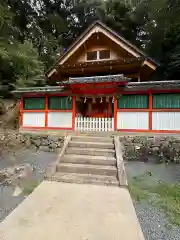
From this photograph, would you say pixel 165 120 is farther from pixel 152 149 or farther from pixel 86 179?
pixel 86 179

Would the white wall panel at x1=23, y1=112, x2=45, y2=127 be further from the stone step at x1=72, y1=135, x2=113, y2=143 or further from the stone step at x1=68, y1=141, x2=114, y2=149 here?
the stone step at x1=68, y1=141, x2=114, y2=149

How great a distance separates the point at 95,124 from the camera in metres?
9.83

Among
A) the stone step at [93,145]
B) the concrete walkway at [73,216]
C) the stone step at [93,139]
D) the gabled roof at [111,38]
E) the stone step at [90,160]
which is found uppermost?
the gabled roof at [111,38]

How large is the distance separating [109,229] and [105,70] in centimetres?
1011

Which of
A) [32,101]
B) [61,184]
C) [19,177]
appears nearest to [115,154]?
[61,184]

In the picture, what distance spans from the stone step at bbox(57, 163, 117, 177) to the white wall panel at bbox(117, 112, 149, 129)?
372 cm

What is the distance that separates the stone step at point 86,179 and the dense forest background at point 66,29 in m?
11.6

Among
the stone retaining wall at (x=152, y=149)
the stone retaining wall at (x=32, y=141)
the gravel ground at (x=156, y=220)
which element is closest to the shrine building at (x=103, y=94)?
the stone retaining wall at (x=152, y=149)

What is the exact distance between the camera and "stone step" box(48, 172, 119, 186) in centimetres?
549

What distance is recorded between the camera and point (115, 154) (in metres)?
7.02

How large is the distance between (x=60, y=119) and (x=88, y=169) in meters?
4.82

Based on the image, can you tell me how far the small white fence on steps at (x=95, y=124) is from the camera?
966 centimetres

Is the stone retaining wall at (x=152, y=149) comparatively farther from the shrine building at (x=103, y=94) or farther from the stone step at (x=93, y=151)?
the shrine building at (x=103, y=94)

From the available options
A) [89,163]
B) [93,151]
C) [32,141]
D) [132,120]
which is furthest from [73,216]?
[132,120]
